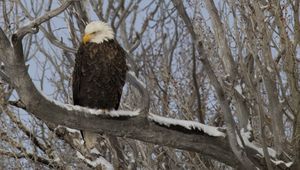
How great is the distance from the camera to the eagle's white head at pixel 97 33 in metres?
4.91

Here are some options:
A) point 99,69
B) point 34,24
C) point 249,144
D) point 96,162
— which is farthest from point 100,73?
point 34,24

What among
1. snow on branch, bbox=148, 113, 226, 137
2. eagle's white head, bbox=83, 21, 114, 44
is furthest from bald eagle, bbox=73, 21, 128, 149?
snow on branch, bbox=148, 113, 226, 137

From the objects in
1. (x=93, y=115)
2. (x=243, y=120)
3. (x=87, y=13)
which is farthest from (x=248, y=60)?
(x=87, y=13)

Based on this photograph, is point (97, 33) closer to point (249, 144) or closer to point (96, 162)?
point (96, 162)

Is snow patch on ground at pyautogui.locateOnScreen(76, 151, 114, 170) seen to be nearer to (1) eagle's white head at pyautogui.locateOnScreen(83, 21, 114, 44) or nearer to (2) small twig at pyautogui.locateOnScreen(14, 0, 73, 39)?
(1) eagle's white head at pyautogui.locateOnScreen(83, 21, 114, 44)

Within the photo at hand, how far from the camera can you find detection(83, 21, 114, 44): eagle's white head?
→ 4906 mm

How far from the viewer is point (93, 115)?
142 inches

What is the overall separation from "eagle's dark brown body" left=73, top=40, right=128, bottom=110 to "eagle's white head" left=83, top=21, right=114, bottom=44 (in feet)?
0.18

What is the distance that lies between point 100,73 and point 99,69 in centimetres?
4

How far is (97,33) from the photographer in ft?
16.4


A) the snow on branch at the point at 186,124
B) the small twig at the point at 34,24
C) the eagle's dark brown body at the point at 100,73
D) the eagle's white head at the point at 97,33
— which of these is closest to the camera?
the small twig at the point at 34,24

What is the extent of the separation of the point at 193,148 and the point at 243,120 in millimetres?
642

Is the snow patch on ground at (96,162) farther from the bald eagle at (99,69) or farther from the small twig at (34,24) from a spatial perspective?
the small twig at (34,24)

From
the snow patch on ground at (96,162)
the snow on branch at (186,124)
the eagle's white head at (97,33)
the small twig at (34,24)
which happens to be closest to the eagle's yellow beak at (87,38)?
the eagle's white head at (97,33)
